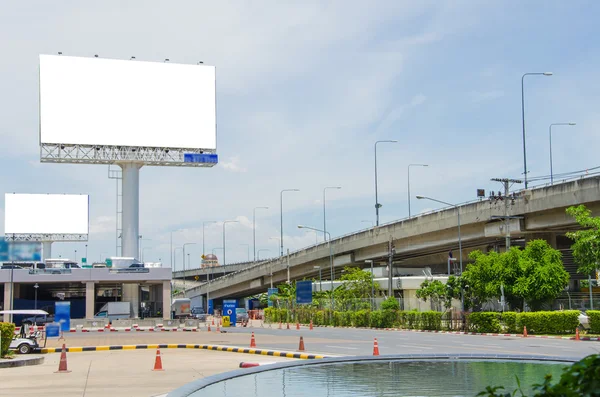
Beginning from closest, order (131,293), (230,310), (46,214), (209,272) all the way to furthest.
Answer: (230,310), (131,293), (46,214), (209,272)

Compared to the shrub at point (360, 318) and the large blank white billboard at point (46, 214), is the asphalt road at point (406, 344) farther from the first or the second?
the large blank white billboard at point (46, 214)

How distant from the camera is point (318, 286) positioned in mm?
86062

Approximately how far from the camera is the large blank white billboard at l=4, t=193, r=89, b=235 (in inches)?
3703

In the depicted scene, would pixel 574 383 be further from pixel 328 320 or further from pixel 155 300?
pixel 155 300

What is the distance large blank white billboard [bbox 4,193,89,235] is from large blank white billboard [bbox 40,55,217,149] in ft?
104

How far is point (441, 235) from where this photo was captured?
212 ft

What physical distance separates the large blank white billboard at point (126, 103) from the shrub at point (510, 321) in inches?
1452

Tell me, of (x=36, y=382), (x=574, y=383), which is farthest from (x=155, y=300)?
(x=574, y=383)

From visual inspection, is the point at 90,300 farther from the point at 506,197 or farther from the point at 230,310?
the point at 506,197

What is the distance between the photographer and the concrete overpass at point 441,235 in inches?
1954

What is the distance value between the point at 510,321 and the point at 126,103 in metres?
41.5

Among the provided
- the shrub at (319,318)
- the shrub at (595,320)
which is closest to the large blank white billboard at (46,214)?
the shrub at (319,318)

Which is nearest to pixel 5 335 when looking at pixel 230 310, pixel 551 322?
pixel 551 322

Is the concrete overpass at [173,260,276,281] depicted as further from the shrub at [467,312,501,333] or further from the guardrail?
the shrub at [467,312,501,333]
